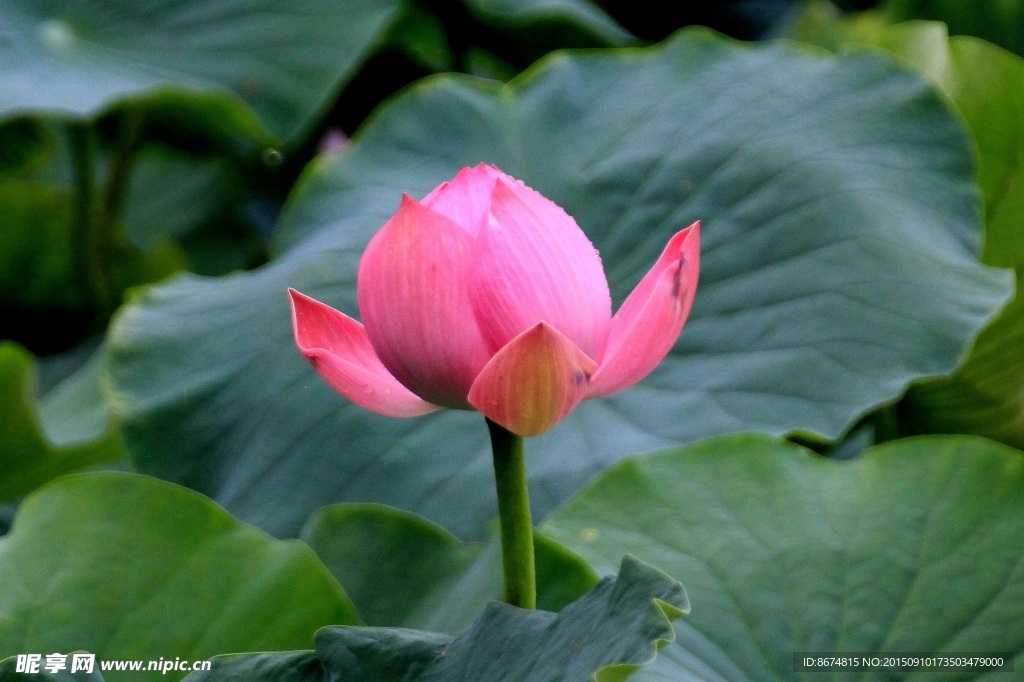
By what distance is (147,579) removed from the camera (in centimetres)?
58

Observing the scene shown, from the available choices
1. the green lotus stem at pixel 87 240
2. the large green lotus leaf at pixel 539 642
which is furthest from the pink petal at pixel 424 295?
the green lotus stem at pixel 87 240

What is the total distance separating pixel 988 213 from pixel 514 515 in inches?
23.7

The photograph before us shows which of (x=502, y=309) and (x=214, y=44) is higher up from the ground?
(x=502, y=309)

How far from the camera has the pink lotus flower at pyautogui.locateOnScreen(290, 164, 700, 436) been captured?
1.30 feet

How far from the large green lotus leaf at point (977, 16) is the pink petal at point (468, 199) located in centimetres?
98

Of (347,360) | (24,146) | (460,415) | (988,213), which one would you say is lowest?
(24,146)

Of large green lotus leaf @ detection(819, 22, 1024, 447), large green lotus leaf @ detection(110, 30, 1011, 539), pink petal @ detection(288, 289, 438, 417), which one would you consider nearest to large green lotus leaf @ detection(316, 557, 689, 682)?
pink petal @ detection(288, 289, 438, 417)

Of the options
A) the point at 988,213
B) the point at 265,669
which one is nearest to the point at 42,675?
the point at 265,669

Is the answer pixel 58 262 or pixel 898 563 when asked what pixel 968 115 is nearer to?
pixel 898 563

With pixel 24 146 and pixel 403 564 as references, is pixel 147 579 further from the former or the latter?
pixel 24 146

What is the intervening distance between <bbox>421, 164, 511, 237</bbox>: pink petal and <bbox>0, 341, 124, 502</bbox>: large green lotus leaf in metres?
0.56

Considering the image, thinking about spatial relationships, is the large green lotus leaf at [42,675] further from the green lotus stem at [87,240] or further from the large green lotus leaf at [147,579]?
the green lotus stem at [87,240]

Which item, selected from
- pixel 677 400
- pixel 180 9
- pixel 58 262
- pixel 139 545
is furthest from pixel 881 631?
pixel 58 262

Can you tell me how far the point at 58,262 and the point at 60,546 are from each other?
87 centimetres
